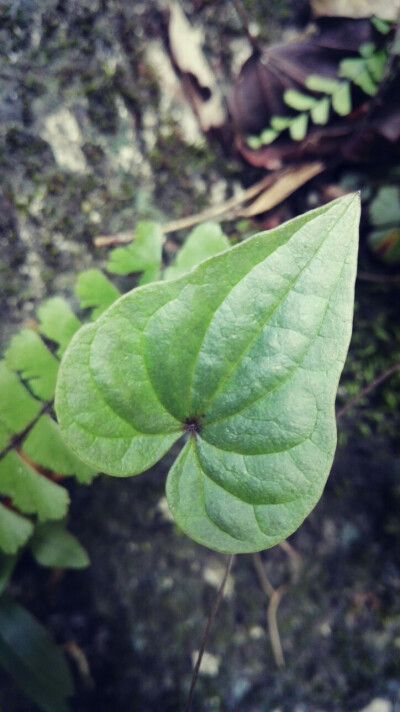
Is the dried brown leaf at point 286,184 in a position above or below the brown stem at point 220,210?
below

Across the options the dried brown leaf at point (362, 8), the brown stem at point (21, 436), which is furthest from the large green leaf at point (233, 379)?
the dried brown leaf at point (362, 8)

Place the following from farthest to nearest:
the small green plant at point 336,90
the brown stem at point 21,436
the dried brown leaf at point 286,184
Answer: the dried brown leaf at point 286,184, the small green plant at point 336,90, the brown stem at point 21,436

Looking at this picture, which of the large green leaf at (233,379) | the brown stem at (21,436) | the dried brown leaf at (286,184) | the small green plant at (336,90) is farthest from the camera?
the dried brown leaf at (286,184)

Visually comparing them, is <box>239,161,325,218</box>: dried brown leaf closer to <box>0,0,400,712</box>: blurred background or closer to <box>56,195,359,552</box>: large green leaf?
<box>0,0,400,712</box>: blurred background

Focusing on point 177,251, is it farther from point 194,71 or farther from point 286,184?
point 194,71

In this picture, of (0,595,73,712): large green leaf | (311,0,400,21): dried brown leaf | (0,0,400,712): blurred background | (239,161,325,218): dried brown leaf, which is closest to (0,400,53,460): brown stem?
(0,0,400,712): blurred background

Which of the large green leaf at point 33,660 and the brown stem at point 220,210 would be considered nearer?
the large green leaf at point 33,660

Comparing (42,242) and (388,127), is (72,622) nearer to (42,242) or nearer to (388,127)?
(42,242)

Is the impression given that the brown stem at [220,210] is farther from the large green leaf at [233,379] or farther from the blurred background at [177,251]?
the large green leaf at [233,379]
